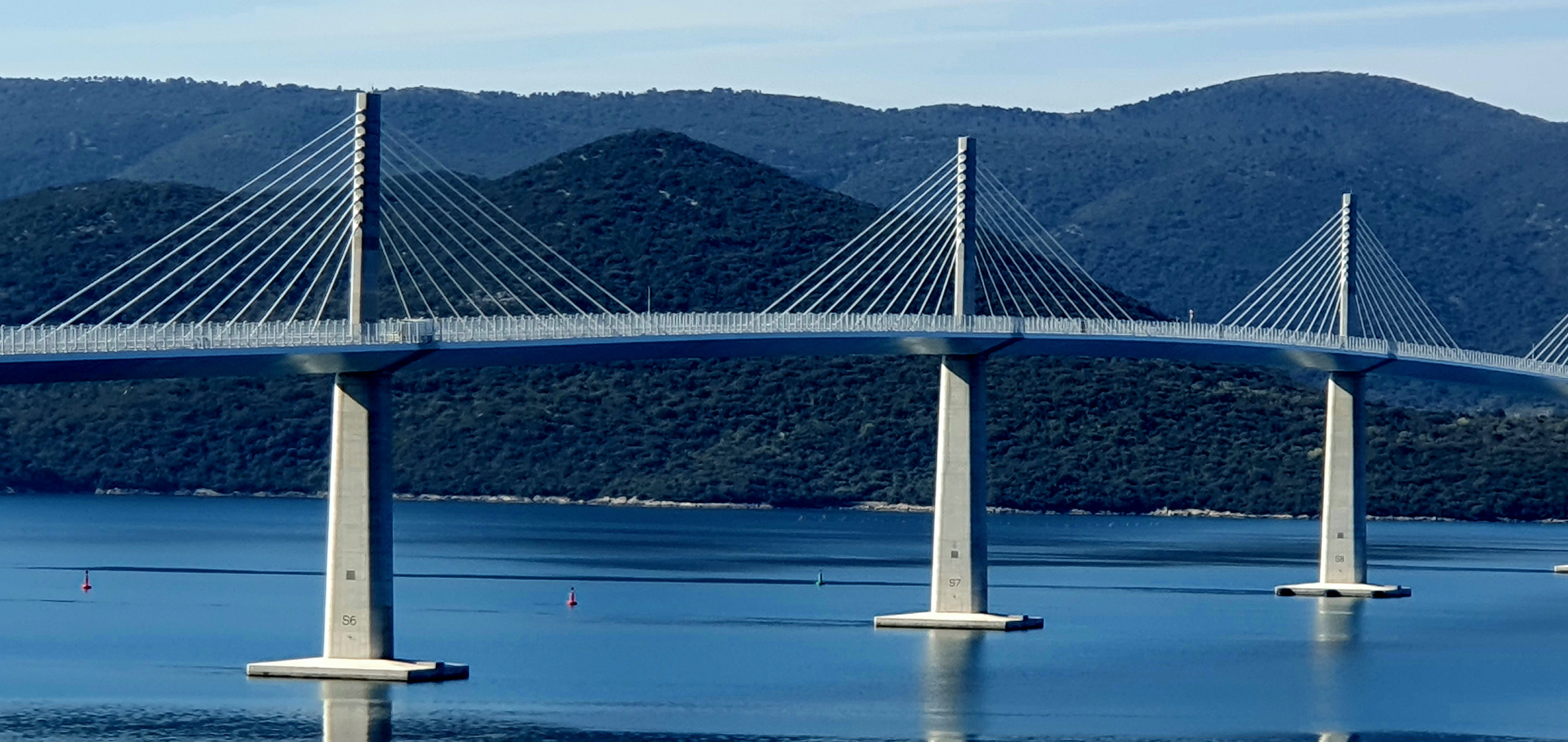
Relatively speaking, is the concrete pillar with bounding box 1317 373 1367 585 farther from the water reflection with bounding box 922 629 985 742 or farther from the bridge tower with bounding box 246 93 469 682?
the bridge tower with bounding box 246 93 469 682

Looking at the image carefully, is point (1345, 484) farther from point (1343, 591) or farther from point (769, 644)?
point (769, 644)

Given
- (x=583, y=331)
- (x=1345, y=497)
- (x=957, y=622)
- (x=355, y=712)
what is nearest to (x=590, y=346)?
(x=583, y=331)

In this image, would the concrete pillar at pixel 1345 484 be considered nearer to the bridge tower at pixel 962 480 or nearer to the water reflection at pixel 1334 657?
the water reflection at pixel 1334 657

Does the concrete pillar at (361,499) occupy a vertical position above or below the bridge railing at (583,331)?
below

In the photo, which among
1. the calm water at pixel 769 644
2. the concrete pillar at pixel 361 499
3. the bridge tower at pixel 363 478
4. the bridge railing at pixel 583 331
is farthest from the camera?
the calm water at pixel 769 644

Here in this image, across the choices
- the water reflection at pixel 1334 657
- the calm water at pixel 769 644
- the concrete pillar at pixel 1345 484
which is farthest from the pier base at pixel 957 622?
the concrete pillar at pixel 1345 484

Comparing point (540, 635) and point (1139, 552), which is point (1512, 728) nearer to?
point (540, 635)
